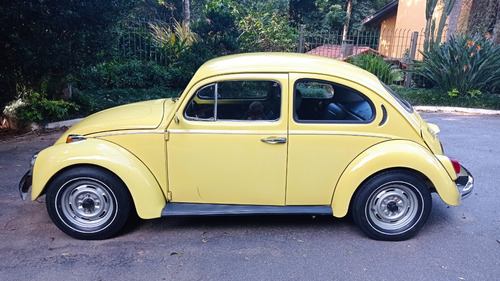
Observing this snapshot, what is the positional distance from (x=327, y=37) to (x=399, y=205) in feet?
34.8

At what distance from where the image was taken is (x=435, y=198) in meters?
5.02

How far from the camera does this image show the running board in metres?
3.85

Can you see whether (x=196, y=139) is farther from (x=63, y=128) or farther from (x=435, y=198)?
(x=63, y=128)

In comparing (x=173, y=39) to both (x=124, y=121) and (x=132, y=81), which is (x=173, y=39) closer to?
(x=132, y=81)

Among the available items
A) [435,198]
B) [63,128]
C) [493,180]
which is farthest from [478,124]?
[63,128]

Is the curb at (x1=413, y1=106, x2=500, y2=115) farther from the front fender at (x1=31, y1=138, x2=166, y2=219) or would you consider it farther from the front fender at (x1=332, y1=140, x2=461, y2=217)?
the front fender at (x1=31, y1=138, x2=166, y2=219)

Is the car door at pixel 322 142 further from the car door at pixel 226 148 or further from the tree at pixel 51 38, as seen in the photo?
the tree at pixel 51 38

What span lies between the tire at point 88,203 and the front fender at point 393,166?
2.09 metres

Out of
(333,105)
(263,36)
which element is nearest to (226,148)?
(333,105)

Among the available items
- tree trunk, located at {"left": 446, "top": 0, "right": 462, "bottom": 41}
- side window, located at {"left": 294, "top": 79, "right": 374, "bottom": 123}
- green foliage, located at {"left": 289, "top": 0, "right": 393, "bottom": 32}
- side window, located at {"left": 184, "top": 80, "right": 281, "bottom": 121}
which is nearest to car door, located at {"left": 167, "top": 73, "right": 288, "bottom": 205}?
side window, located at {"left": 184, "top": 80, "right": 281, "bottom": 121}

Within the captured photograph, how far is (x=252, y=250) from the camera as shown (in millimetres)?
3754

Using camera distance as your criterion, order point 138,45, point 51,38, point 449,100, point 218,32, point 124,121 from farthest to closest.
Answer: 1. point 138,45
2. point 449,100
3. point 218,32
4. point 51,38
5. point 124,121

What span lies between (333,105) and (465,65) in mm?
8661

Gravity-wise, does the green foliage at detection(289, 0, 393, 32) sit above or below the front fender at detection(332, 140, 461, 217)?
above
